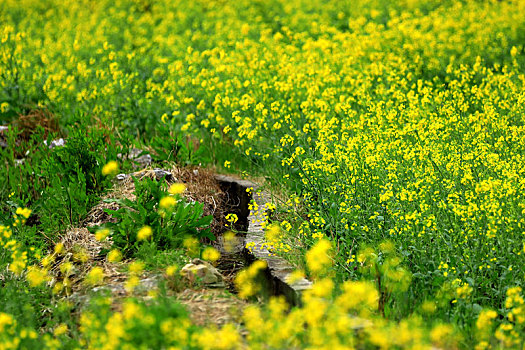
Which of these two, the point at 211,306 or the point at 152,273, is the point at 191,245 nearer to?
the point at 152,273

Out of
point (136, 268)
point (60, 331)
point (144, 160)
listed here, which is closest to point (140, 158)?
point (144, 160)

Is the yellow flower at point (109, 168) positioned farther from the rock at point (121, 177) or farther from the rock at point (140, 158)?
the rock at point (140, 158)

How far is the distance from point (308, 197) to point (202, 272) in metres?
1.23

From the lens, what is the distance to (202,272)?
4.12 meters

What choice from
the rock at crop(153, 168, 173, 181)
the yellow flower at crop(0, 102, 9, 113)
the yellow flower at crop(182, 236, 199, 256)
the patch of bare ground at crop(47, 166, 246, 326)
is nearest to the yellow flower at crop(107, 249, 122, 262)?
the patch of bare ground at crop(47, 166, 246, 326)

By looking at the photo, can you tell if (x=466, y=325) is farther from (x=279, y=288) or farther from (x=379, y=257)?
(x=279, y=288)

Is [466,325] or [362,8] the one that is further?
[362,8]

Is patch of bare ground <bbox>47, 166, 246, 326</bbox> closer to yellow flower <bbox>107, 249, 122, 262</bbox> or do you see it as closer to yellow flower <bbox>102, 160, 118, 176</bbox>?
yellow flower <bbox>107, 249, 122, 262</bbox>

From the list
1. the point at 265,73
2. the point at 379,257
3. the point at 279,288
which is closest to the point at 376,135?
the point at 379,257

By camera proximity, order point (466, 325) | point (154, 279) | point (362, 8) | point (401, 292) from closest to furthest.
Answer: point (466, 325) → point (401, 292) → point (154, 279) → point (362, 8)

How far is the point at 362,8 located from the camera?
11.8 m

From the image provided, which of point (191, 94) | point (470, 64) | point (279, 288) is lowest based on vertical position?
point (279, 288)

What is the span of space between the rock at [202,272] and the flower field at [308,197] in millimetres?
96

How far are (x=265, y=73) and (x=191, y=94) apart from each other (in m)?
0.98
